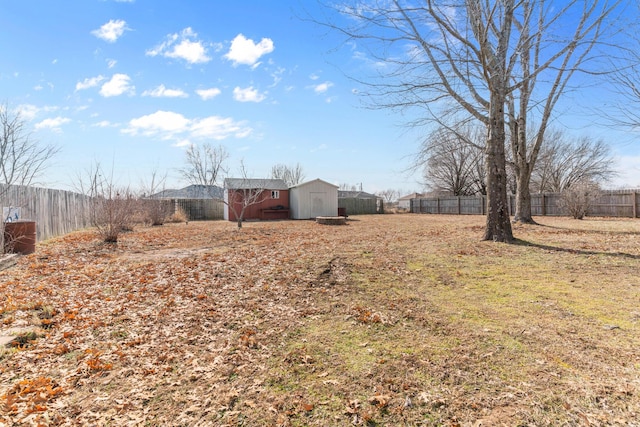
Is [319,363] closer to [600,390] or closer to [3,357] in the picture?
[600,390]

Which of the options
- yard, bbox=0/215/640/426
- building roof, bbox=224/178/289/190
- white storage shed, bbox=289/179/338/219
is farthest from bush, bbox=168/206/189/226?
yard, bbox=0/215/640/426

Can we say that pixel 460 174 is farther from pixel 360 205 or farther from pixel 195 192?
pixel 195 192

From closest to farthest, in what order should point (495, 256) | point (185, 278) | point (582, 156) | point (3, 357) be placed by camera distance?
point (3, 357)
point (185, 278)
point (495, 256)
point (582, 156)

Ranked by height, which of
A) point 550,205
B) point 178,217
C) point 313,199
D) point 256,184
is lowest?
point 178,217

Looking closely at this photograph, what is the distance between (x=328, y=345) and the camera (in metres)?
3.02

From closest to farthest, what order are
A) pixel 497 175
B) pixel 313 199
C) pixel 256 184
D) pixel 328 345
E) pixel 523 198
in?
pixel 328 345, pixel 497 175, pixel 523 198, pixel 313 199, pixel 256 184

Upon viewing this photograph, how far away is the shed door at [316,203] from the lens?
2258 centimetres

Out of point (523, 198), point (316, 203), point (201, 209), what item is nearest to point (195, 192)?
point (201, 209)

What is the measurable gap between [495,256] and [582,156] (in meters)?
31.0

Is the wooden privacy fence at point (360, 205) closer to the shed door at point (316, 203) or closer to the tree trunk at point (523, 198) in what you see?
the shed door at point (316, 203)

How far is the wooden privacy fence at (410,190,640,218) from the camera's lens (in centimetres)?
1756

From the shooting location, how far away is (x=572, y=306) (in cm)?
379

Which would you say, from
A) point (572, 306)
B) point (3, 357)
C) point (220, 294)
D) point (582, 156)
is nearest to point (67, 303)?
point (3, 357)

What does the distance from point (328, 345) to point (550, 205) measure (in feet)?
75.9
